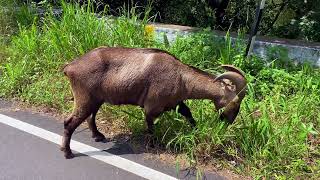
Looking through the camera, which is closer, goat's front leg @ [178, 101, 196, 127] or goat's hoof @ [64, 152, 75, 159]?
goat's hoof @ [64, 152, 75, 159]

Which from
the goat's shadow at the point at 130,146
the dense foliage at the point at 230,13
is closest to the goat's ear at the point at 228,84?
the goat's shadow at the point at 130,146

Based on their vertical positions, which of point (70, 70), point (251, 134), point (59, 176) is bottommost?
point (59, 176)

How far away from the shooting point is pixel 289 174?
4.67 meters

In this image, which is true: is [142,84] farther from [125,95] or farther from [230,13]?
[230,13]

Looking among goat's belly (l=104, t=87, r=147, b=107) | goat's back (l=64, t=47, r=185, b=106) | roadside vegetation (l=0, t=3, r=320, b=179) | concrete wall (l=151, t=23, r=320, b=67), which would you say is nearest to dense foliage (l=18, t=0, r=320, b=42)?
roadside vegetation (l=0, t=3, r=320, b=179)

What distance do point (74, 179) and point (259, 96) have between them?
2.88 m

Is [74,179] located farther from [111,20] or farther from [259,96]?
[111,20]

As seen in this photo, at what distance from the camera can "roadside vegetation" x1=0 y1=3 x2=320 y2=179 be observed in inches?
195

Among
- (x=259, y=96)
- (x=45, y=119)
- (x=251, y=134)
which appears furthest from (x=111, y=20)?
(x=251, y=134)

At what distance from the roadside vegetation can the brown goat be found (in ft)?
0.91

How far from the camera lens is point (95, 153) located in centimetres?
519

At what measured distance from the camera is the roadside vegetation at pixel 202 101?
495cm

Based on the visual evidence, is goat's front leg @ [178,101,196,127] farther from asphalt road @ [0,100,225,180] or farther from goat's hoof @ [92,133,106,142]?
goat's hoof @ [92,133,106,142]

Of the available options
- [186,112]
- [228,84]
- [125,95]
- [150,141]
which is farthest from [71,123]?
[228,84]
